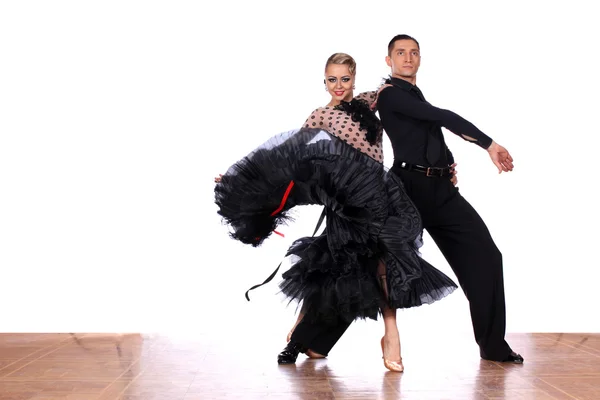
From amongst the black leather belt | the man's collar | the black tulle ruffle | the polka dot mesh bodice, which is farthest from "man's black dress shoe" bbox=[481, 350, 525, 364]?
the man's collar

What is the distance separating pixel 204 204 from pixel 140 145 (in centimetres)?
55

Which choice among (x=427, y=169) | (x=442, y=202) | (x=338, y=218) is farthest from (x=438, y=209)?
(x=338, y=218)

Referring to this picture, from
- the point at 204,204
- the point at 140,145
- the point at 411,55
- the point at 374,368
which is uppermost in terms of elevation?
the point at 411,55

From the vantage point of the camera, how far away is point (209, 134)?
569cm

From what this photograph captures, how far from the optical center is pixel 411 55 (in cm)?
406

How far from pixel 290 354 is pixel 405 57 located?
1.43m

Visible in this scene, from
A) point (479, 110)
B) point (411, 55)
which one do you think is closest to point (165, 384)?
point (411, 55)

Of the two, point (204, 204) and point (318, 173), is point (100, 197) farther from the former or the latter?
point (318, 173)

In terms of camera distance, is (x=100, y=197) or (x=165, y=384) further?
(x=100, y=197)

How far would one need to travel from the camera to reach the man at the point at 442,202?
398 centimetres

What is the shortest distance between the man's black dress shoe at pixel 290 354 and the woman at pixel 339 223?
26cm

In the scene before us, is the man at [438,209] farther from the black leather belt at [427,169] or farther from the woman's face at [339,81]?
the woman's face at [339,81]

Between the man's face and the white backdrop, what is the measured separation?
155 cm

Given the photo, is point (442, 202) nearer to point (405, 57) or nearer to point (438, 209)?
point (438, 209)
